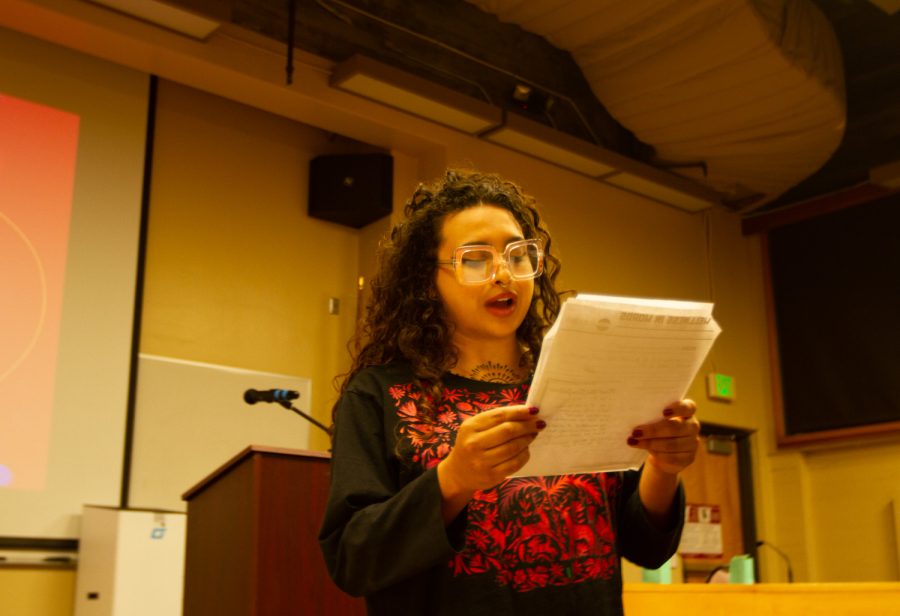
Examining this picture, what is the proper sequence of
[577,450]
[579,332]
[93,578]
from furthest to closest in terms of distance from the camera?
[93,578] < [577,450] < [579,332]

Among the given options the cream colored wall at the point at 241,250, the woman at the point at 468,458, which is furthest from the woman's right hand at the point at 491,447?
the cream colored wall at the point at 241,250

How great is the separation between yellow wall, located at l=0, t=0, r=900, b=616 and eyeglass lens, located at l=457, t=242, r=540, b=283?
2930 mm

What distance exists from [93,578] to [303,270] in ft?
6.00

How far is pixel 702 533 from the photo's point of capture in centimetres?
580

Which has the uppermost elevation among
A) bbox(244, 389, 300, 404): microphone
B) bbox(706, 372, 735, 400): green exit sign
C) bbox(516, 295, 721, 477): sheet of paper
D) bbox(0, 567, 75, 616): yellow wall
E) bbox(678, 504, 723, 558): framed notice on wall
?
bbox(706, 372, 735, 400): green exit sign

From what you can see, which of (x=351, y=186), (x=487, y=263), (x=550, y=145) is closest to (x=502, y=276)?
(x=487, y=263)

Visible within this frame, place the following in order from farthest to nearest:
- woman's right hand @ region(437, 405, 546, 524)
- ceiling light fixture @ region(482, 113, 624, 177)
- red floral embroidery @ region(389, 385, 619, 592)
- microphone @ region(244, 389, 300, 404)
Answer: ceiling light fixture @ region(482, 113, 624, 177) < microphone @ region(244, 389, 300, 404) < red floral embroidery @ region(389, 385, 619, 592) < woman's right hand @ region(437, 405, 546, 524)

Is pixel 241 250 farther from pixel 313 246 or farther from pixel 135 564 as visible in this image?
pixel 135 564

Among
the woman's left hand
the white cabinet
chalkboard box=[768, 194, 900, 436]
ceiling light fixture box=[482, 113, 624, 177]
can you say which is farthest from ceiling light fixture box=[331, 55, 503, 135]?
the woman's left hand

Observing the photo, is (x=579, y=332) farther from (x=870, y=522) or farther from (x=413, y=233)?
(x=870, y=522)

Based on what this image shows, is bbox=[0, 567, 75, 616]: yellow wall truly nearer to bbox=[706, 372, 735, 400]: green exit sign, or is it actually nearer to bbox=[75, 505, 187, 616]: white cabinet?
bbox=[75, 505, 187, 616]: white cabinet

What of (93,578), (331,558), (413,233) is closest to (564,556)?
(331,558)

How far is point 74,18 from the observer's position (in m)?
3.81

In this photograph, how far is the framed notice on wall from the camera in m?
5.71
